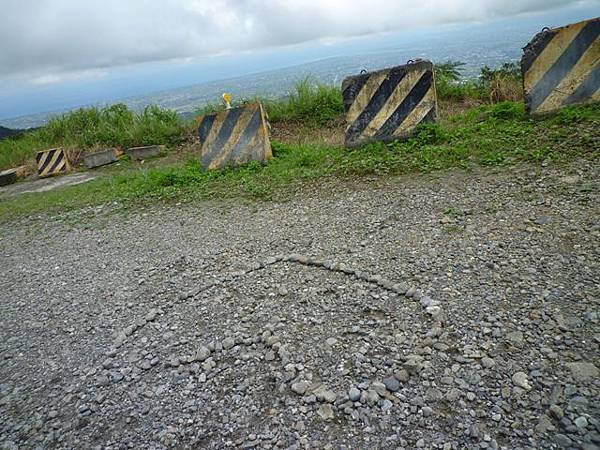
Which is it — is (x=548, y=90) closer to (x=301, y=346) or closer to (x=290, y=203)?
(x=290, y=203)

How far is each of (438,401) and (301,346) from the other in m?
0.73

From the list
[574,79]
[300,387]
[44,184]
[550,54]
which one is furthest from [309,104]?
[300,387]

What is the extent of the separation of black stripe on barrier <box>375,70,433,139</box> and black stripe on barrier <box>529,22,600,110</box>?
120cm

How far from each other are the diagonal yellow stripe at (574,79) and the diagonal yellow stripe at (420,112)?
1.23 metres

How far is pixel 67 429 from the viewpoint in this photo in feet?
6.26

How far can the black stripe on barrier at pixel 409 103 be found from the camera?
5.07 meters

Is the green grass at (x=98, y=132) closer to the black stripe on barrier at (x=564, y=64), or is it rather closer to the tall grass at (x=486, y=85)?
the tall grass at (x=486, y=85)

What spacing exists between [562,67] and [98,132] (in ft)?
33.1

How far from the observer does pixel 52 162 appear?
9.32m

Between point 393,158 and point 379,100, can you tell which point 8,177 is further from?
point 393,158

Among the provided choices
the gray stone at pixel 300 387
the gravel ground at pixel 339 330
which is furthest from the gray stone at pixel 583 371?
the gray stone at pixel 300 387

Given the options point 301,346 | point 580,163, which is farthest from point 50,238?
point 580,163

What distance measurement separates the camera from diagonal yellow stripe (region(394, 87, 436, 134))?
5.07 meters

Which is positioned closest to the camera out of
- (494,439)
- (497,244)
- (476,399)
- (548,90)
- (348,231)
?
(494,439)
